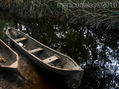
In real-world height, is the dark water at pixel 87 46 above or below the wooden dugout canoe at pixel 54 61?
below

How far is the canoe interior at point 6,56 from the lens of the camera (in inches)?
199

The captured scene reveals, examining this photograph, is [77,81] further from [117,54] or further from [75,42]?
[75,42]

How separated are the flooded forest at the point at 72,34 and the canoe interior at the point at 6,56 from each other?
14.3 inches

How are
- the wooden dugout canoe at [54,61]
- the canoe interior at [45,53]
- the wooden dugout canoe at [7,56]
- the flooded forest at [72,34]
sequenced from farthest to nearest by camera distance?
1. the wooden dugout canoe at [7,56]
2. the flooded forest at [72,34]
3. the canoe interior at [45,53]
4. the wooden dugout canoe at [54,61]

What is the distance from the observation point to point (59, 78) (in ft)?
15.7

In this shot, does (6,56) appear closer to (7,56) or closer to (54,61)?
(7,56)

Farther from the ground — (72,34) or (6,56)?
(6,56)

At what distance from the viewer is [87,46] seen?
7027mm

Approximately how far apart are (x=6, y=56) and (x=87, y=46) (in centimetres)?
311

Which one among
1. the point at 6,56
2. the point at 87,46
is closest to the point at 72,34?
the point at 87,46

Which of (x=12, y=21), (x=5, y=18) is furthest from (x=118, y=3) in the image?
(x=5, y=18)

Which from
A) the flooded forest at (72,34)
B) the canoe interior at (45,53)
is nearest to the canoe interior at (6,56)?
the flooded forest at (72,34)

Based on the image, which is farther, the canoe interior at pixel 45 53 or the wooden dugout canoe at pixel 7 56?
the wooden dugout canoe at pixel 7 56

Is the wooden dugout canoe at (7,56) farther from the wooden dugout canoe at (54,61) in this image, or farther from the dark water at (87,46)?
the dark water at (87,46)
